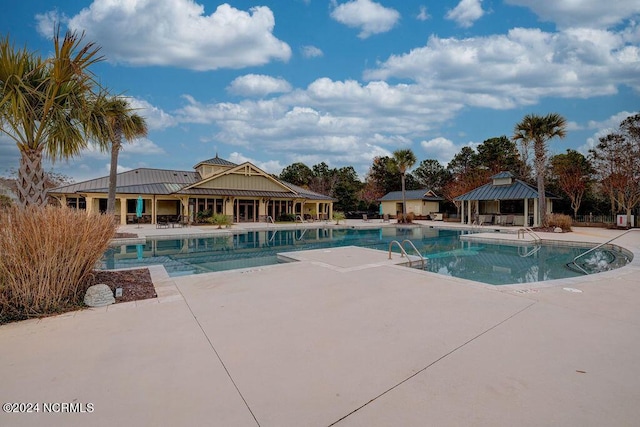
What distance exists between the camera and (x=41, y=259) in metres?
4.29

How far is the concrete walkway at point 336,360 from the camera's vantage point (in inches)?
89.9

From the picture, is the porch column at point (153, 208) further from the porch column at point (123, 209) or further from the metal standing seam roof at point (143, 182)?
the porch column at point (123, 209)

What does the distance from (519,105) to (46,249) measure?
28.4 meters

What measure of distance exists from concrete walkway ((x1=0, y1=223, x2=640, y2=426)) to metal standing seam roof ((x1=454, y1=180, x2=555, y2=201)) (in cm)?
2033

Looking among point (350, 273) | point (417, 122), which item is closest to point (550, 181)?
point (417, 122)

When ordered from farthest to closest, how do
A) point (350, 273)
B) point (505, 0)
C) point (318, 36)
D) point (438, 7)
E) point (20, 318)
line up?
point (318, 36), point (438, 7), point (505, 0), point (350, 273), point (20, 318)

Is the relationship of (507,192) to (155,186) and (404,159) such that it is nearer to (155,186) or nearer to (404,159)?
(404,159)

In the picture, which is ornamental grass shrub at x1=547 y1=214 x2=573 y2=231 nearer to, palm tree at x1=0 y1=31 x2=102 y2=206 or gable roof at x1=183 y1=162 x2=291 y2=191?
gable roof at x1=183 y1=162 x2=291 y2=191

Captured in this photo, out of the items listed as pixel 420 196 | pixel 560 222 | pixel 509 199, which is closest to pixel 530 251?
pixel 560 222

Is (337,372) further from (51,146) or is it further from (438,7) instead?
(438,7)

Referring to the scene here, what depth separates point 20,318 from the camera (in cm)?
421

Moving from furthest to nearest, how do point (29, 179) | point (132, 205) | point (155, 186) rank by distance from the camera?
point (155, 186) < point (132, 205) < point (29, 179)

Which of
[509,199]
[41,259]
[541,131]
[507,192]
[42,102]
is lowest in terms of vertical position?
[41,259]

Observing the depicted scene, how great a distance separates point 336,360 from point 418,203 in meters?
34.5
